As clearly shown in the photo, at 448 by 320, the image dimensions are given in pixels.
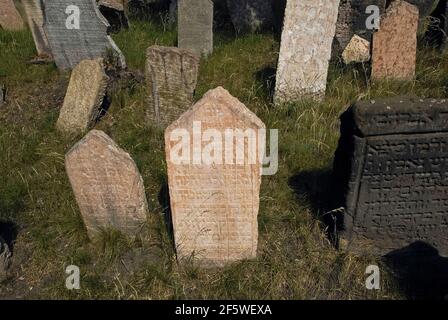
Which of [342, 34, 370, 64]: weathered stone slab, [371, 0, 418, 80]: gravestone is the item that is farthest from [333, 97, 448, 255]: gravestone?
[342, 34, 370, 64]: weathered stone slab

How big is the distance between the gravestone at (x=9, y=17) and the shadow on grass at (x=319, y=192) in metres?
6.05

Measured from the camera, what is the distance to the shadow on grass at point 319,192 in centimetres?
349

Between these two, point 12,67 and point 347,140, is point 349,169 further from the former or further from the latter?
point 12,67

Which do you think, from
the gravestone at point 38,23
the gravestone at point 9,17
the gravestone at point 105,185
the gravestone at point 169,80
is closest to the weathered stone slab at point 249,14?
the gravestone at point 169,80

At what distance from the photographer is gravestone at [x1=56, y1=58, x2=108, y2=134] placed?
15.6 feet

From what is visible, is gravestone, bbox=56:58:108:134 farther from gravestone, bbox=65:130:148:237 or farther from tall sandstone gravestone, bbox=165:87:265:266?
tall sandstone gravestone, bbox=165:87:265:266

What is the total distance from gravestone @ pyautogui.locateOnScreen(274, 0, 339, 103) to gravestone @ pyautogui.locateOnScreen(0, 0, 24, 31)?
511 cm

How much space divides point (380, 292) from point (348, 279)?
0.24 meters

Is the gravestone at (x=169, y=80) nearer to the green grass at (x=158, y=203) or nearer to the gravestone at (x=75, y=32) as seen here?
the green grass at (x=158, y=203)

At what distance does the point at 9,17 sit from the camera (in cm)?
732

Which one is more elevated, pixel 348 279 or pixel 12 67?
pixel 12 67

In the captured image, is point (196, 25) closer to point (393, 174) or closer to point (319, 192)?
point (319, 192)

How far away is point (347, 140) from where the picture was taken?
300 centimetres

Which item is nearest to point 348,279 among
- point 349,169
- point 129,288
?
point 349,169
